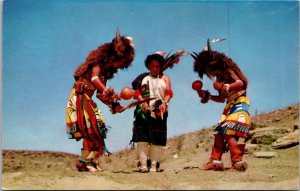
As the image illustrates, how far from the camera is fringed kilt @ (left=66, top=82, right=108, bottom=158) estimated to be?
27.0ft

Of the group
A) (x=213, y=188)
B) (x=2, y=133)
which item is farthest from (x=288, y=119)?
(x=2, y=133)

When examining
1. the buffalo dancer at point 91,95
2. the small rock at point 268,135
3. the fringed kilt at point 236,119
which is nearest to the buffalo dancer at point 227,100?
the fringed kilt at point 236,119

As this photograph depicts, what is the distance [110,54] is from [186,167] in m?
1.72

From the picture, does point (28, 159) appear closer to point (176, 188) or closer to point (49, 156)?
point (49, 156)

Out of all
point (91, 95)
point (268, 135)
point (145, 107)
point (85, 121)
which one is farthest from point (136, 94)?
point (268, 135)

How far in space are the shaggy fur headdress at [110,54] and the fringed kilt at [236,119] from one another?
1371 mm

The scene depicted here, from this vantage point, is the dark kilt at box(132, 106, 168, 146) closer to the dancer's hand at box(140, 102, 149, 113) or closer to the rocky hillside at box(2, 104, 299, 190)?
the dancer's hand at box(140, 102, 149, 113)

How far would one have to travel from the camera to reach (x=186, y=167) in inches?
338

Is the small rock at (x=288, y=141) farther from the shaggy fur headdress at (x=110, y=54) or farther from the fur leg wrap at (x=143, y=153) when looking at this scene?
the shaggy fur headdress at (x=110, y=54)

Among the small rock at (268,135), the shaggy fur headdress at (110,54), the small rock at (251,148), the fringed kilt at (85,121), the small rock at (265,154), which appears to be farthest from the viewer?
the small rock at (268,135)

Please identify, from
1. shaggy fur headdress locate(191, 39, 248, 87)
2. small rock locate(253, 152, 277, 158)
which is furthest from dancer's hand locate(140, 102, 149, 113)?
small rock locate(253, 152, 277, 158)

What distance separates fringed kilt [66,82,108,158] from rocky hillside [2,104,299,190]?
39 cm

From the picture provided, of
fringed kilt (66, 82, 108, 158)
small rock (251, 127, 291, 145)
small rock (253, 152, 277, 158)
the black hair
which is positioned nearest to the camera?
fringed kilt (66, 82, 108, 158)

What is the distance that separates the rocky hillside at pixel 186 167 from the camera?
7.69 meters
